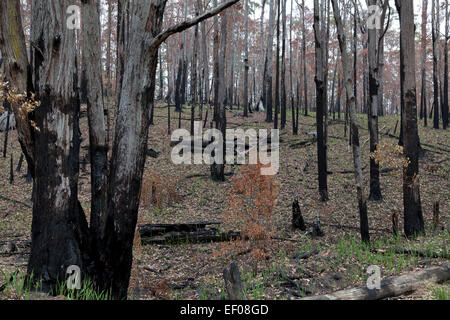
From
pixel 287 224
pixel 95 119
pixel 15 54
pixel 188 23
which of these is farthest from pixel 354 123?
pixel 15 54

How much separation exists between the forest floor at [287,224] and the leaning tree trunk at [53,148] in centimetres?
77

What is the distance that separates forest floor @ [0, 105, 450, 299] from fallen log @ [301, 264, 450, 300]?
135 mm

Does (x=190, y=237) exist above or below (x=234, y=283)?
below

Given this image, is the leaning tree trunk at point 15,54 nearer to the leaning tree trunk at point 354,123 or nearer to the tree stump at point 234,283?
the tree stump at point 234,283

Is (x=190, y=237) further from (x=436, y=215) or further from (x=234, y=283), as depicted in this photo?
(x=436, y=215)

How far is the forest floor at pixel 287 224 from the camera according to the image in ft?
19.5

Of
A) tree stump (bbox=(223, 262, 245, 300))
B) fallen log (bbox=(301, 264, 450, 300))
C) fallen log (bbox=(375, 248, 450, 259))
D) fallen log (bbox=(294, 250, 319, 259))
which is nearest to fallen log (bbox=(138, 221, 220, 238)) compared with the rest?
fallen log (bbox=(294, 250, 319, 259))

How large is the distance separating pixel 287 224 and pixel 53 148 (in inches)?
293

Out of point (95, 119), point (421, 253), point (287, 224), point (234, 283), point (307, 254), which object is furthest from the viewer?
point (287, 224)

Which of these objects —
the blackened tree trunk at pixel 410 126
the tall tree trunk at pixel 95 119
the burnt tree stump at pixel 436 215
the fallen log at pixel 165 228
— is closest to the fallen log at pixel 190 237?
the fallen log at pixel 165 228

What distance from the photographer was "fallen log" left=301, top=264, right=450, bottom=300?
4.04m

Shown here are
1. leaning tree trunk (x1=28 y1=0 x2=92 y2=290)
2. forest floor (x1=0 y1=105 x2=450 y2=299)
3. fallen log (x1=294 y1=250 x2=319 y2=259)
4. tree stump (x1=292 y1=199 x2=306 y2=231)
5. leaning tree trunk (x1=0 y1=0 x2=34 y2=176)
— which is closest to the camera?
leaning tree trunk (x1=28 y1=0 x2=92 y2=290)

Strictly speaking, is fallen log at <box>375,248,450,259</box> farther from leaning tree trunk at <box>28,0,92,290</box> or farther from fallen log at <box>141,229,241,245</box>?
leaning tree trunk at <box>28,0,92,290</box>

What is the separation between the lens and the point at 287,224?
1030cm
